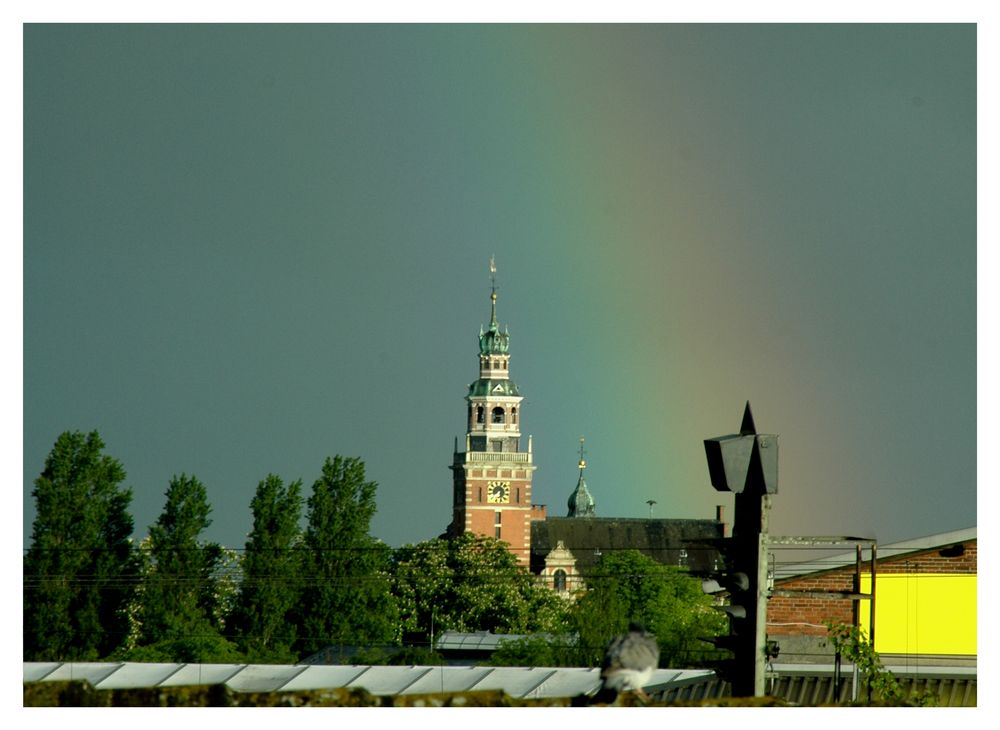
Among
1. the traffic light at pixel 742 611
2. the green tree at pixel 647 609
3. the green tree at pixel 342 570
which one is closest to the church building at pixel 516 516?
the green tree at pixel 647 609

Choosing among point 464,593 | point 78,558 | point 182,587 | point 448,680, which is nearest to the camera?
point 448,680

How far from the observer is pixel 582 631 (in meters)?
72.1

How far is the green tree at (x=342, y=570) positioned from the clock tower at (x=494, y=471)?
2717 inches

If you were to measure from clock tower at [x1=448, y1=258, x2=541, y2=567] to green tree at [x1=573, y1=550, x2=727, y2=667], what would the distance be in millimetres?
36143

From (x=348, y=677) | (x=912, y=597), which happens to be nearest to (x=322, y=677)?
(x=348, y=677)

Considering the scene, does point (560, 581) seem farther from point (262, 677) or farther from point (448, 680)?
point (262, 677)

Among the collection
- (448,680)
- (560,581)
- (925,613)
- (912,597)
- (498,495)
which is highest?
(498,495)

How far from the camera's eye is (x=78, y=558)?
65062mm

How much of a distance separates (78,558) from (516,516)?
94.1m

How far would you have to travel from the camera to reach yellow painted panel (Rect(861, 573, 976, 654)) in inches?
1220

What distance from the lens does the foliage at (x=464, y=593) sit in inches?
4006

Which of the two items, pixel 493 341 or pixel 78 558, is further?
pixel 493 341

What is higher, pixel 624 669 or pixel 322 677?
pixel 624 669

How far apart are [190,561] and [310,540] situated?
9254 millimetres
